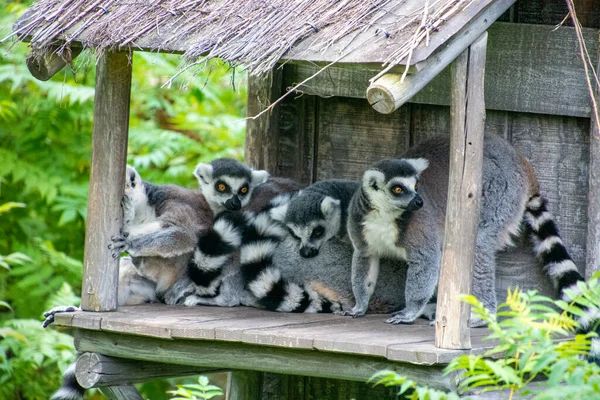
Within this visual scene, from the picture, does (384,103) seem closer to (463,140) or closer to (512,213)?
(463,140)

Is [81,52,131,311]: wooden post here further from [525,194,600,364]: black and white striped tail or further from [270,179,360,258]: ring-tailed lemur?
[525,194,600,364]: black and white striped tail

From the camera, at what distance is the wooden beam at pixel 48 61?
5137 mm

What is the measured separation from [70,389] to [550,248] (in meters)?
2.90

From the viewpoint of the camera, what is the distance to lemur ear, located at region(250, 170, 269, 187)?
5867 mm

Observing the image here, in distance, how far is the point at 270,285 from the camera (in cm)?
539

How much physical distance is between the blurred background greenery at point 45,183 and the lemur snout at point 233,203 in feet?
5.38

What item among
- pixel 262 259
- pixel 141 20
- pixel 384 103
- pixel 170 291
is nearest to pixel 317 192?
pixel 262 259

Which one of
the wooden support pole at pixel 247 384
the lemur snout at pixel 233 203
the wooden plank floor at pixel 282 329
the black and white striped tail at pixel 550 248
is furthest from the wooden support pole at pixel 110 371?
the black and white striped tail at pixel 550 248

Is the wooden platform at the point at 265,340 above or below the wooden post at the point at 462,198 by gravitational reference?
below

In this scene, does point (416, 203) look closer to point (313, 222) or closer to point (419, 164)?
point (419, 164)

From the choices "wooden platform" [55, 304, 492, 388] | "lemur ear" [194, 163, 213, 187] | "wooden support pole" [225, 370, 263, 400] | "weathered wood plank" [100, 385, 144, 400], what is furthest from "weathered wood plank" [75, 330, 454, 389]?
"wooden support pole" [225, 370, 263, 400]

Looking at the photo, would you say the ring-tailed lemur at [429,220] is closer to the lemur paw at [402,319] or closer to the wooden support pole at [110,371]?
the lemur paw at [402,319]

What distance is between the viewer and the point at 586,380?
112 inches

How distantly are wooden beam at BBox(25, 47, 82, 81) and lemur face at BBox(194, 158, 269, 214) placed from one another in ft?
3.73
